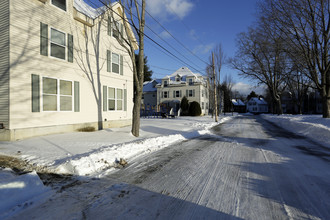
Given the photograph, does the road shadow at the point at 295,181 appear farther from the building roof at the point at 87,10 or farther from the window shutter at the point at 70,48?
the building roof at the point at 87,10

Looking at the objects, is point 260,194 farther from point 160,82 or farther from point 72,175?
→ point 160,82

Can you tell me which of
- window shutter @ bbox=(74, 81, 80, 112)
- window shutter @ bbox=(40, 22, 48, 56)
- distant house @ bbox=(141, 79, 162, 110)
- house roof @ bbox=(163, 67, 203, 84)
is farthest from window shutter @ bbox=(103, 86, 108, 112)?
distant house @ bbox=(141, 79, 162, 110)

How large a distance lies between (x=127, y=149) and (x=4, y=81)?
20.9ft

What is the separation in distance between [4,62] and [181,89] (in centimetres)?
2935

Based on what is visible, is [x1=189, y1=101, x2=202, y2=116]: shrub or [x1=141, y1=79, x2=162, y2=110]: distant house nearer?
[x1=189, y1=101, x2=202, y2=116]: shrub

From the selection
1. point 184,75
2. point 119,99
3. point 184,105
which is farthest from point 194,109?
point 119,99

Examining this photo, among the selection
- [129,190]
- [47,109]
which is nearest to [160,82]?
[47,109]

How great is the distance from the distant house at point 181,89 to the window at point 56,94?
23824 millimetres

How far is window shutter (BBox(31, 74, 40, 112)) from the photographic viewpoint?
7922mm

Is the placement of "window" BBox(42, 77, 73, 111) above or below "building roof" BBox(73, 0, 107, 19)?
below

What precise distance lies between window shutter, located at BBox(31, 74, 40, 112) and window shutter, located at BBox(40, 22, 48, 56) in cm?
→ 133

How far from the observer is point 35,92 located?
26.3 feet

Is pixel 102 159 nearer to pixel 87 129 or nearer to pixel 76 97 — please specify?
pixel 87 129

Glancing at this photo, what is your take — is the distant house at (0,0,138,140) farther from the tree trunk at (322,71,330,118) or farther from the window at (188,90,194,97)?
the window at (188,90,194,97)
